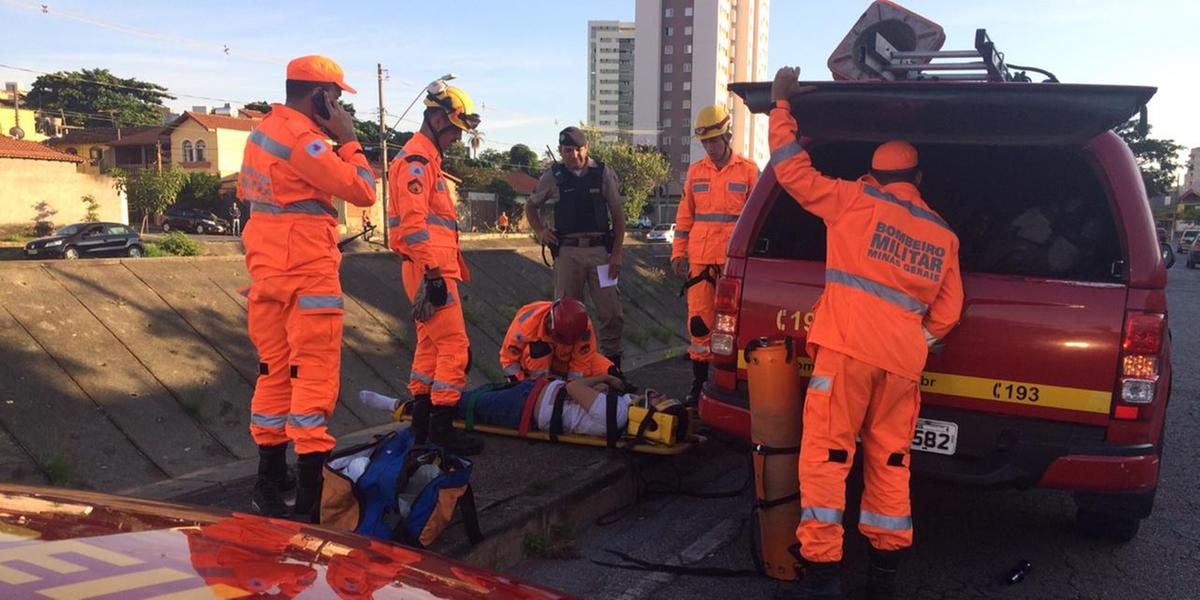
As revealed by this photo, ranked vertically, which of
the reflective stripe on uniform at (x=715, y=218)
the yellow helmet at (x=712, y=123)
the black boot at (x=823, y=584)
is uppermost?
the yellow helmet at (x=712, y=123)

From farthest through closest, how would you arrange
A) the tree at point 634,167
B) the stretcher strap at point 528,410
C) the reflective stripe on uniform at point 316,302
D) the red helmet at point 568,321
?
the tree at point 634,167 < the red helmet at point 568,321 < the stretcher strap at point 528,410 < the reflective stripe on uniform at point 316,302

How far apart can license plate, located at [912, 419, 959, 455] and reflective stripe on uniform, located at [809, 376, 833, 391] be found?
499mm

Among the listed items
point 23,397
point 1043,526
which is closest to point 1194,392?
point 1043,526

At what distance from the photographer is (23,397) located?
492 cm

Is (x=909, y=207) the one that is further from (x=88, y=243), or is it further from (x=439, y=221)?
(x=88, y=243)

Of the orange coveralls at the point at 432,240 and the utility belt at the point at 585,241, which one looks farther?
the utility belt at the point at 585,241

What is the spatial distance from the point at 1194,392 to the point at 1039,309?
610 cm

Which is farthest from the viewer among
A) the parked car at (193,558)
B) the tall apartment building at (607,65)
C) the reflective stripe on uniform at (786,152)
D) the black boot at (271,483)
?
the tall apartment building at (607,65)

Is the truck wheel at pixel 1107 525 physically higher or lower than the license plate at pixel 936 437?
lower

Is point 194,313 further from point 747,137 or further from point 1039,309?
point 747,137

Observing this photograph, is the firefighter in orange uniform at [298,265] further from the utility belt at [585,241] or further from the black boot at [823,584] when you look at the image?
the utility belt at [585,241]

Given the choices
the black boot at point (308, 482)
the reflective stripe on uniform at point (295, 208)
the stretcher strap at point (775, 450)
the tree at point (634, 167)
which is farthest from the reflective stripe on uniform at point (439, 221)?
the tree at point (634, 167)

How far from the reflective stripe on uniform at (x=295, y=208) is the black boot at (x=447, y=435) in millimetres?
1381

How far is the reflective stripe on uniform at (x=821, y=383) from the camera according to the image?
307cm
